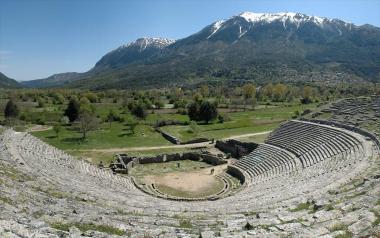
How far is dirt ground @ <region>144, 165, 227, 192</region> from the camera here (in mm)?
41388

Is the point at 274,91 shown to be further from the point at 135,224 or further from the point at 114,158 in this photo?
the point at 135,224

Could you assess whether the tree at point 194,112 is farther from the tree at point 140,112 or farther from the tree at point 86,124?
the tree at point 86,124

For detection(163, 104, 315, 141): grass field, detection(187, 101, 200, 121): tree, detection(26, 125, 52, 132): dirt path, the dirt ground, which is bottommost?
the dirt ground

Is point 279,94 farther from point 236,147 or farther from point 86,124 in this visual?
point 236,147

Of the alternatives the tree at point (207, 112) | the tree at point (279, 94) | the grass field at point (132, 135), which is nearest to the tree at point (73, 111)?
the grass field at point (132, 135)

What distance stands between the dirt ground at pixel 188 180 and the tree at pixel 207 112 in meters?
40.2

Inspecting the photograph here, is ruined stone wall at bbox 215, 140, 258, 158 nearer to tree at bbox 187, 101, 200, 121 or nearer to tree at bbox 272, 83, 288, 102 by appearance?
tree at bbox 187, 101, 200, 121

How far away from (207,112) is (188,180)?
45.8m

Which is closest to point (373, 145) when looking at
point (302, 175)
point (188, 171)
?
point (302, 175)

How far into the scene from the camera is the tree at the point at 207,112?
292 ft

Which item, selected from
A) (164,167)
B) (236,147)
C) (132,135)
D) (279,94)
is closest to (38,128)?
(132,135)

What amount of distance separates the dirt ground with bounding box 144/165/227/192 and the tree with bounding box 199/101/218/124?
40154mm

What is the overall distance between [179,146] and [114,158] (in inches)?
537

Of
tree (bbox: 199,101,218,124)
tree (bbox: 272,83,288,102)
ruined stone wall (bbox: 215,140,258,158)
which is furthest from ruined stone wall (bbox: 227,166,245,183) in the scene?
tree (bbox: 272,83,288,102)
